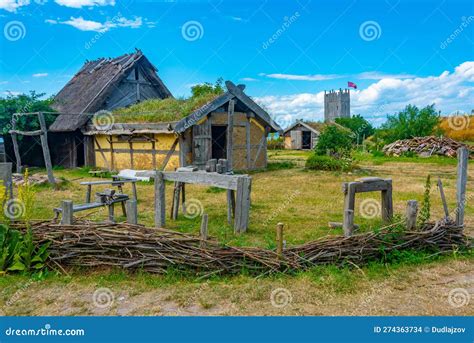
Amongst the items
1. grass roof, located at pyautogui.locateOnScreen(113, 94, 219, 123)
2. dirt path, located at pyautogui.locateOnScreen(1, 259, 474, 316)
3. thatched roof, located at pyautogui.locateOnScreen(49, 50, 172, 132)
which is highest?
thatched roof, located at pyautogui.locateOnScreen(49, 50, 172, 132)

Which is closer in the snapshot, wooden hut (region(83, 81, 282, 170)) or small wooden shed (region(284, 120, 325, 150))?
wooden hut (region(83, 81, 282, 170))

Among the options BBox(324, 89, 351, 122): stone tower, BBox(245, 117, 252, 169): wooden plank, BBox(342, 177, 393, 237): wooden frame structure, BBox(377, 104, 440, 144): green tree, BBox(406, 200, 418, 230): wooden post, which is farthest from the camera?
BBox(324, 89, 351, 122): stone tower

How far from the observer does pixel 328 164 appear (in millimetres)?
17609

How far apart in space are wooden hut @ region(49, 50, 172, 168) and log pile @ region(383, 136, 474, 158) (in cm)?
1621

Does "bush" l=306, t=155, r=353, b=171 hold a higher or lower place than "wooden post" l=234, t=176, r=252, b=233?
higher

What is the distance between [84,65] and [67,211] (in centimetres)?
2189

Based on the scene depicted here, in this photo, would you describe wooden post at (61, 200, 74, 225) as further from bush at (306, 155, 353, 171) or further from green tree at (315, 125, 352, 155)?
green tree at (315, 125, 352, 155)

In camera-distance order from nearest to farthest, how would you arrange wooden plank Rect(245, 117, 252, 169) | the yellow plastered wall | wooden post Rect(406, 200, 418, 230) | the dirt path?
the dirt path, wooden post Rect(406, 200, 418, 230), the yellow plastered wall, wooden plank Rect(245, 117, 252, 169)

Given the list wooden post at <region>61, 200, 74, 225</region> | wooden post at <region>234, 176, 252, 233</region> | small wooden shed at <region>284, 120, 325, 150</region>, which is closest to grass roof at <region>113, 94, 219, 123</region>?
wooden post at <region>234, 176, 252, 233</region>

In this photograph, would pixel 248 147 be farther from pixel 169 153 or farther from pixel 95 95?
pixel 95 95

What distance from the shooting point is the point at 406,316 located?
3887mm

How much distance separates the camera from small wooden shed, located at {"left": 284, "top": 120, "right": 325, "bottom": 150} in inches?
1464

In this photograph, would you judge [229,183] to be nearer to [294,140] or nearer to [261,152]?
[261,152]

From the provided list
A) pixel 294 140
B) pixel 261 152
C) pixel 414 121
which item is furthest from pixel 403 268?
pixel 294 140
